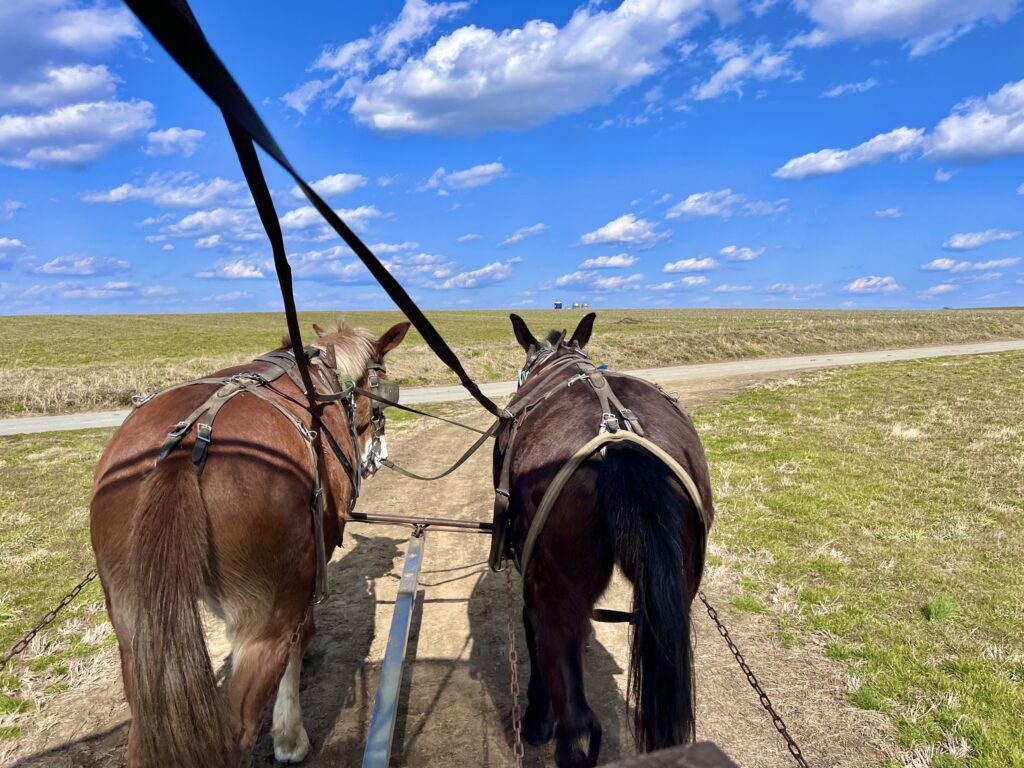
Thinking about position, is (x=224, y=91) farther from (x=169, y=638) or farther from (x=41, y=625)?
(x=41, y=625)

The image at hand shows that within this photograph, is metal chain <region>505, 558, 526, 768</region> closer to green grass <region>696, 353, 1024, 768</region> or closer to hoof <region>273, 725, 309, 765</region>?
hoof <region>273, 725, 309, 765</region>

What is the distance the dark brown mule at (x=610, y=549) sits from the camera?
2.38m

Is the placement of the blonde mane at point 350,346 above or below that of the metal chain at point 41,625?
above

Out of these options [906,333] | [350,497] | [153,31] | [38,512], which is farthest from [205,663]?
[906,333]

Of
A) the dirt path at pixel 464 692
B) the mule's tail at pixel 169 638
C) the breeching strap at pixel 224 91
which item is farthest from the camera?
the dirt path at pixel 464 692

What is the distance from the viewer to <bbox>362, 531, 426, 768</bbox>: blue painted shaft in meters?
2.74

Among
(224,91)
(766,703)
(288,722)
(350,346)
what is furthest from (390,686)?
(224,91)

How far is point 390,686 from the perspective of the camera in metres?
3.17

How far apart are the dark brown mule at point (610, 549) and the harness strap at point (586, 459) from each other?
3 cm

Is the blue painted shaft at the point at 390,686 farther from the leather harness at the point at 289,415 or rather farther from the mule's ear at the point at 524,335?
the mule's ear at the point at 524,335

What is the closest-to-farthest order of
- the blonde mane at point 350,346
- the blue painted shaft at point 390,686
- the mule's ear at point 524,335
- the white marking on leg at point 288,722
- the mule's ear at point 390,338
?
1. the blue painted shaft at point 390,686
2. the white marking on leg at point 288,722
3. the blonde mane at point 350,346
4. the mule's ear at point 390,338
5. the mule's ear at point 524,335

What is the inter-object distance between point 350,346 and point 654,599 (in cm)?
367

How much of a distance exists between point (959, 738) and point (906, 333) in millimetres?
46042

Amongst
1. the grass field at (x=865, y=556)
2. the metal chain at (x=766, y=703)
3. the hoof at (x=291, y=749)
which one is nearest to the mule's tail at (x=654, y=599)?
the metal chain at (x=766, y=703)
